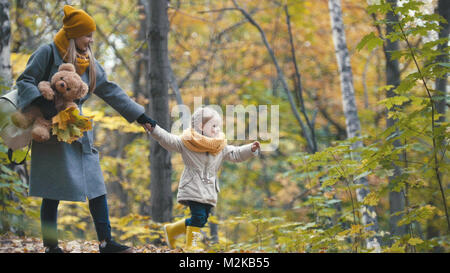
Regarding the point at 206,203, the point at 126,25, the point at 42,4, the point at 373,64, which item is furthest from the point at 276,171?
the point at 206,203

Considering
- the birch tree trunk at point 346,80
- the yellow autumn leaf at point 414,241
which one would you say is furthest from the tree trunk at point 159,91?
the yellow autumn leaf at point 414,241

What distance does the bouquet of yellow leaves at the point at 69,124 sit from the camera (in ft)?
9.95

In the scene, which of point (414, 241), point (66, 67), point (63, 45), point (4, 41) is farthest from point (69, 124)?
point (4, 41)

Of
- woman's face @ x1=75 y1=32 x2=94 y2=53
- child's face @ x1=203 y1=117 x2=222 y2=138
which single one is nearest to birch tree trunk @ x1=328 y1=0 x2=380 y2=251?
child's face @ x1=203 y1=117 x2=222 y2=138

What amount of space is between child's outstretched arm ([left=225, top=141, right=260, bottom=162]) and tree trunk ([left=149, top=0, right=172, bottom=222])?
5.30 feet

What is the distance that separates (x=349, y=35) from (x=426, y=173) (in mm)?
9682

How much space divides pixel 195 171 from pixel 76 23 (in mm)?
1673

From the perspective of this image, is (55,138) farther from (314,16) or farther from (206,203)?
(314,16)

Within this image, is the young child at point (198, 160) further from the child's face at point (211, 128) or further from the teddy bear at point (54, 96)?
the teddy bear at point (54, 96)

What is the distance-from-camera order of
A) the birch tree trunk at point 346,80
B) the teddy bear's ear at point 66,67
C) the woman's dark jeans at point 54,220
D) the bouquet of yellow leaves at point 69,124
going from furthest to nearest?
1. the birch tree trunk at point 346,80
2. the woman's dark jeans at point 54,220
3. the teddy bear's ear at point 66,67
4. the bouquet of yellow leaves at point 69,124

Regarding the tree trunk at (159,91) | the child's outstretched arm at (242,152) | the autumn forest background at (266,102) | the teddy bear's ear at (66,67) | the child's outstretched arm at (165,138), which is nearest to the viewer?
the teddy bear's ear at (66,67)

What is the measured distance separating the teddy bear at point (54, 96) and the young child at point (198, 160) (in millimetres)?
831

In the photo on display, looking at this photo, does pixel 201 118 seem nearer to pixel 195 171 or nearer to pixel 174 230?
pixel 195 171

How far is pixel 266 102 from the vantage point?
11.8 metres
